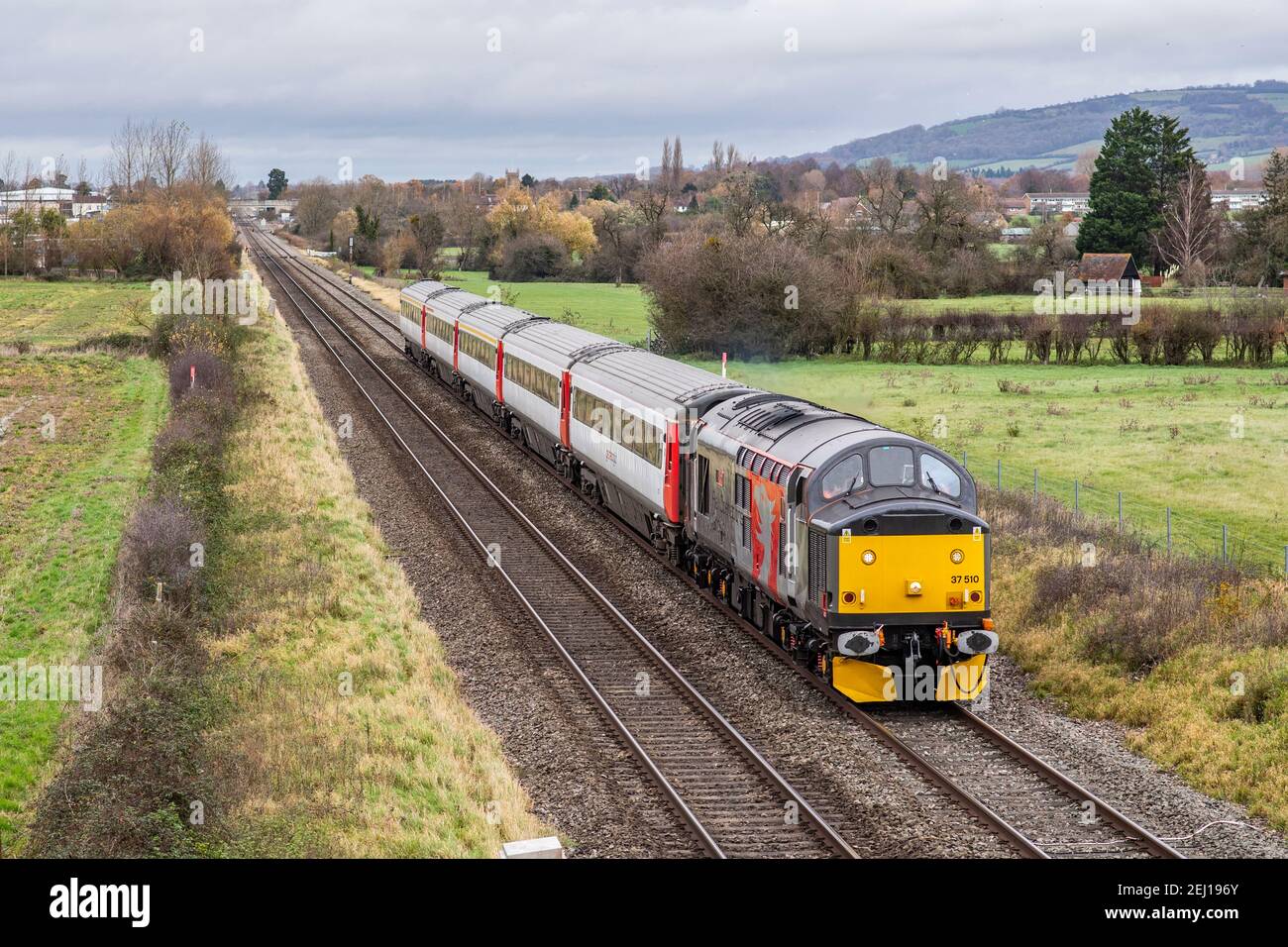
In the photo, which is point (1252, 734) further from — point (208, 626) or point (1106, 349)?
point (1106, 349)

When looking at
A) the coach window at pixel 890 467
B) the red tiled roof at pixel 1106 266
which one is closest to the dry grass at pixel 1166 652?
the coach window at pixel 890 467

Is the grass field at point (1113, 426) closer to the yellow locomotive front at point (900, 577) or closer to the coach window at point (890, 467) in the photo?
the yellow locomotive front at point (900, 577)

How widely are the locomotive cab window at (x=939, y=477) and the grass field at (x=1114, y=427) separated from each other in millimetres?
9952

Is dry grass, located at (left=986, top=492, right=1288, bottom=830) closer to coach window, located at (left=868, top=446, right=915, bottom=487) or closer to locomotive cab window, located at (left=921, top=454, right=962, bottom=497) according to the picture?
locomotive cab window, located at (left=921, top=454, right=962, bottom=497)

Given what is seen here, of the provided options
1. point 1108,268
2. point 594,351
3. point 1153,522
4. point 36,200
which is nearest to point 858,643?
point 1153,522

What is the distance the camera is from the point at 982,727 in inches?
600

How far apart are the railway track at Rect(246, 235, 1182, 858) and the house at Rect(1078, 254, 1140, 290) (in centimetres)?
8104

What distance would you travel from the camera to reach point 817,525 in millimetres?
15414

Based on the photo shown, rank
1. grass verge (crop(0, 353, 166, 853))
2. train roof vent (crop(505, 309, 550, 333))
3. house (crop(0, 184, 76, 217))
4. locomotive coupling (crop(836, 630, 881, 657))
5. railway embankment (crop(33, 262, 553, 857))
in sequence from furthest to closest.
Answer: house (crop(0, 184, 76, 217)) → train roof vent (crop(505, 309, 550, 333)) → grass verge (crop(0, 353, 166, 853)) → locomotive coupling (crop(836, 630, 881, 657)) → railway embankment (crop(33, 262, 553, 857))

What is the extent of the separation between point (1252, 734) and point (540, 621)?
10170 mm

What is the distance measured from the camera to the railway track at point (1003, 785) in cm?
1198

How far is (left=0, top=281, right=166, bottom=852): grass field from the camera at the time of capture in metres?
16.0

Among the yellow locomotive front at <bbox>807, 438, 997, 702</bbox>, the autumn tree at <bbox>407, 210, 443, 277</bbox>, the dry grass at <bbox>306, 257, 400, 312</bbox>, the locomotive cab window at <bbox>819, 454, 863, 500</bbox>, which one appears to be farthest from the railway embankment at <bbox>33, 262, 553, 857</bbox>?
the autumn tree at <bbox>407, 210, 443, 277</bbox>

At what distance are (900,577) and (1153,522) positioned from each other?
14213mm
